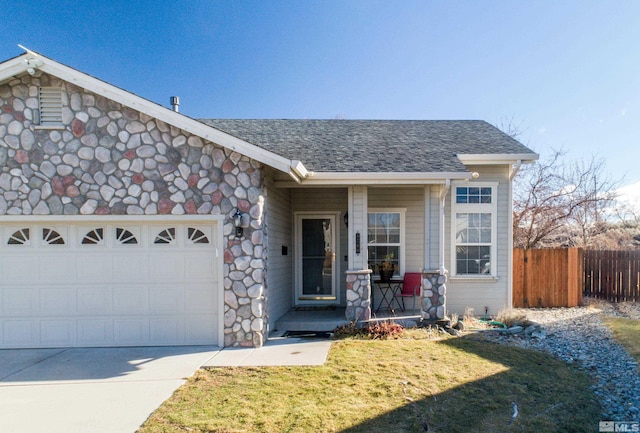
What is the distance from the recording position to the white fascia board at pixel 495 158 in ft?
27.5

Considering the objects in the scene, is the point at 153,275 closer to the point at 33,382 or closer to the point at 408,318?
the point at 33,382

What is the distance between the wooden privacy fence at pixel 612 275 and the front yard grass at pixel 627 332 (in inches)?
93.9

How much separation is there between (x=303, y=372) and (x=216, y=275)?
92.3 inches

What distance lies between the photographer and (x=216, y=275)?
21.1 ft

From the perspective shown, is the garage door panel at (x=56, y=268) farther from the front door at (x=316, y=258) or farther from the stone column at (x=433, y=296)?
the stone column at (x=433, y=296)

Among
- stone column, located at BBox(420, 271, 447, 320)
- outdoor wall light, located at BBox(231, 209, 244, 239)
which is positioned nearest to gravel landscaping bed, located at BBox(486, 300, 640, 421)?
stone column, located at BBox(420, 271, 447, 320)

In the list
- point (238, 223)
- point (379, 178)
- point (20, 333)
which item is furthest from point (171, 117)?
point (20, 333)

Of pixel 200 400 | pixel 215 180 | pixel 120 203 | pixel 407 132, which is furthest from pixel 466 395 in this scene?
pixel 407 132

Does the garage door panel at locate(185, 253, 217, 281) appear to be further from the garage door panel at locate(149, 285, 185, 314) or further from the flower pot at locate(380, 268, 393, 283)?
the flower pot at locate(380, 268, 393, 283)

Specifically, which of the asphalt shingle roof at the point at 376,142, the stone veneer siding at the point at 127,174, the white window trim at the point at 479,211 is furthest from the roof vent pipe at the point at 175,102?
the white window trim at the point at 479,211

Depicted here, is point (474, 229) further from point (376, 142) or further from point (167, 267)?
point (167, 267)

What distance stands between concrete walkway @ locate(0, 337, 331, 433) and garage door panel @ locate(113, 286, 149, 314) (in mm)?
630

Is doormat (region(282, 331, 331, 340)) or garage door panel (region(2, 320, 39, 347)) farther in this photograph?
doormat (region(282, 331, 331, 340))

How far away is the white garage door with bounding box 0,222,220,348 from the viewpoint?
636 cm
